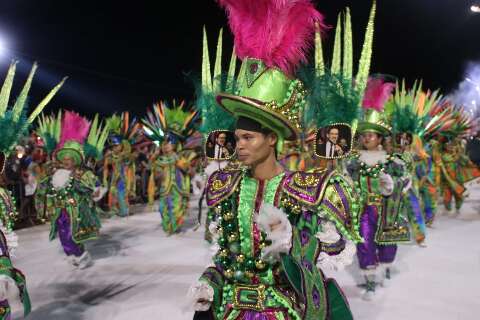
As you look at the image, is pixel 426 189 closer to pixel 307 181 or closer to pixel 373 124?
pixel 373 124

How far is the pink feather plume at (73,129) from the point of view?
7.37 metres

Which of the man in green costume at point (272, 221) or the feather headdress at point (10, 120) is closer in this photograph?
the man in green costume at point (272, 221)

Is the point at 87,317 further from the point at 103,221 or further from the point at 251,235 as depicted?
the point at 103,221

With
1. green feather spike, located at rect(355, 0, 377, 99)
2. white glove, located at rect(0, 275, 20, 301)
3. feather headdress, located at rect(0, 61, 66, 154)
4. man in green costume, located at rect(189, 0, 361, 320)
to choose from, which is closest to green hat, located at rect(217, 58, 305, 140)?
man in green costume, located at rect(189, 0, 361, 320)

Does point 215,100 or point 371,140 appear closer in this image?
point 215,100

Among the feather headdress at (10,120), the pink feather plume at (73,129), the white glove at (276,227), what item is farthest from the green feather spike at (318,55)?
the pink feather plume at (73,129)

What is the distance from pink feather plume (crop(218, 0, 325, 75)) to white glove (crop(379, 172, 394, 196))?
11.4 feet

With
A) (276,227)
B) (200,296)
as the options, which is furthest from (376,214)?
(200,296)

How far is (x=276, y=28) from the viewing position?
2617mm

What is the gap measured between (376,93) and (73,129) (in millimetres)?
4619

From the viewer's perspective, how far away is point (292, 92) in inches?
102

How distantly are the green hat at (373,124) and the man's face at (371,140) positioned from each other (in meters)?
0.05

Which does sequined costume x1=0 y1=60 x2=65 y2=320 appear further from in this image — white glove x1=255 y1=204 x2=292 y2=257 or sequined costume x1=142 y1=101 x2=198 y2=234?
sequined costume x1=142 y1=101 x2=198 y2=234

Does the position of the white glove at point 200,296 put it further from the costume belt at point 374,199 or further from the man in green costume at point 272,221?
the costume belt at point 374,199
